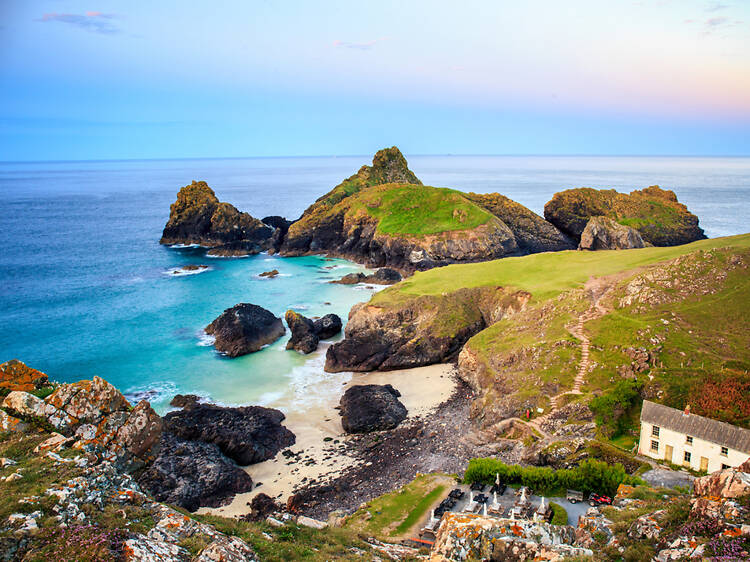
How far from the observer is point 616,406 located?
86.9 ft

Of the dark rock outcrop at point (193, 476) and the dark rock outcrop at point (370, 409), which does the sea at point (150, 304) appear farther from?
the dark rock outcrop at point (193, 476)

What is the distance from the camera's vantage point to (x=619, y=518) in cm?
1363

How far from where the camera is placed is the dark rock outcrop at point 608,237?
2808 inches

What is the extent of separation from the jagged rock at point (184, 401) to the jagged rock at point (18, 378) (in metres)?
22.2

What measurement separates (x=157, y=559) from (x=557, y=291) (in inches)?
1391

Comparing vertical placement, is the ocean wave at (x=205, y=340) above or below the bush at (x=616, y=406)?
below

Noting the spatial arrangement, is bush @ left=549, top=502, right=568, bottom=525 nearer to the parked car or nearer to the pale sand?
the parked car

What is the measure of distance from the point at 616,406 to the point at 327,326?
1115 inches

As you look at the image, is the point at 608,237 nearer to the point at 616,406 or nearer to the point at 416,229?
the point at 416,229

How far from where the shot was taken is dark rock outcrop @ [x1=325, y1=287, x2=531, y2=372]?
40656 mm

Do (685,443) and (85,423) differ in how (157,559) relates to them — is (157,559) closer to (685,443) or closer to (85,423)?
(85,423)

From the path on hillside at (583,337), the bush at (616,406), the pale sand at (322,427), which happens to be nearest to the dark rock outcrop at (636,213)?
the path on hillside at (583,337)

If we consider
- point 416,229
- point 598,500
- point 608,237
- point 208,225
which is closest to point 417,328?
point 598,500

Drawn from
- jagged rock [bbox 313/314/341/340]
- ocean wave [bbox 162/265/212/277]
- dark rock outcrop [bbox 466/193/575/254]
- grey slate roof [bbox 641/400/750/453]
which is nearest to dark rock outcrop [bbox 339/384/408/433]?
jagged rock [bbox 313/314/341/340]
